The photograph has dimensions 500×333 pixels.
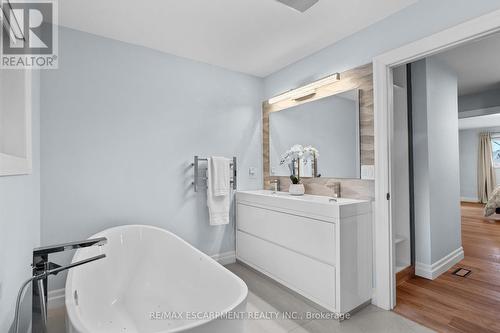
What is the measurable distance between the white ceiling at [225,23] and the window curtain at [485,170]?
24.8ft

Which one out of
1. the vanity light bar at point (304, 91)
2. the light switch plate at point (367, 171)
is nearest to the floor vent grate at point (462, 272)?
the light switch plate at point (367, 171)

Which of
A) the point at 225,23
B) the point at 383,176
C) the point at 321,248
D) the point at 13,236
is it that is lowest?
the point at 321,248

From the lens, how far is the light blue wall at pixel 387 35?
170 centimetres

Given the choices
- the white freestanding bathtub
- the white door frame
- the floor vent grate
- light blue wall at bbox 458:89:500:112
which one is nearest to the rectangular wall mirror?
the white door frame

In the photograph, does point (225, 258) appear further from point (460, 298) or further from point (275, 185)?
point (460, 298)

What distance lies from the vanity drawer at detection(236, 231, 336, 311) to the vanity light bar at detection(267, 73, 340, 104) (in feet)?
5.40

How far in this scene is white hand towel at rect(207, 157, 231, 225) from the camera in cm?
281

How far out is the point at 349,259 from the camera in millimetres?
1974

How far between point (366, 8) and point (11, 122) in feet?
7.82

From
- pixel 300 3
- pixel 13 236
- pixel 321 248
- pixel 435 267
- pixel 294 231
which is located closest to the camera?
pixel 13 236

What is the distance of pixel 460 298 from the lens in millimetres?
2217

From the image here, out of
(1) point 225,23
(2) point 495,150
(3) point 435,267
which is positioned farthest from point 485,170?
(1) point 225,23

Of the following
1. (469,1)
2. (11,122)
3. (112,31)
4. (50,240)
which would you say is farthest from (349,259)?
(112,31)

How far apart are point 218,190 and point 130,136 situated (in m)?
1.05
